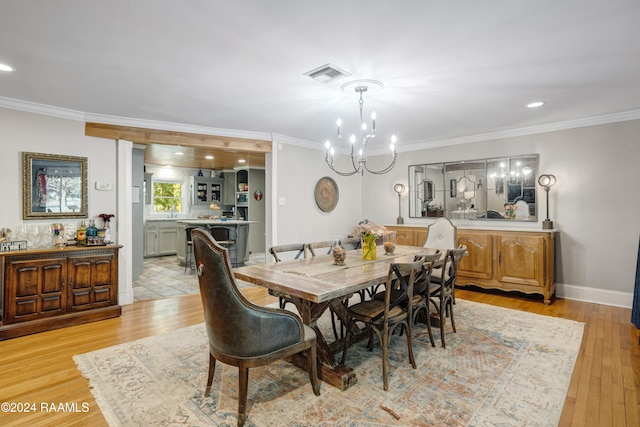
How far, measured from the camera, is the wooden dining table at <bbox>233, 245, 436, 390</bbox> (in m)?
2.12

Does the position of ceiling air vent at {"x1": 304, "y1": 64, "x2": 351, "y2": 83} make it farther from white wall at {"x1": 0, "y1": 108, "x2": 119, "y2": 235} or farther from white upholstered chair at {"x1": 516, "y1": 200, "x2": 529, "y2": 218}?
white upholstered chair at {"x1": 516, "y1": 200, "x2": 529, "y2": 218}

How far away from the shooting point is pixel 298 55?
244 centimetres

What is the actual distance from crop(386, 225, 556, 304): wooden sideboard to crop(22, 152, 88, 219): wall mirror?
197 inches

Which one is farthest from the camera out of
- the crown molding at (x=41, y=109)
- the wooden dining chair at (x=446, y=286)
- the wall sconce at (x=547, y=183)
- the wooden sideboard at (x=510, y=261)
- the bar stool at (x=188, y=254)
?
the bar stool at (x=188, y=254)

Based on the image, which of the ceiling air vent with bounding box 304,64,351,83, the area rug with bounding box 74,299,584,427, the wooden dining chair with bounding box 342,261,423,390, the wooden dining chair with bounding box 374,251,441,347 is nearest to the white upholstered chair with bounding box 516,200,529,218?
the area rug with bounding box 74,299,584,427

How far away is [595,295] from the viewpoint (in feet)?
14.0

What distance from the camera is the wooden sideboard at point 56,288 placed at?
3170 mm

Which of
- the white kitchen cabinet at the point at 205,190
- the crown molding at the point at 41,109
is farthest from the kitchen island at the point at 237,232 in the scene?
the crown molding at the point at 41,109

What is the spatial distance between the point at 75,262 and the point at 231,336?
8.69ft

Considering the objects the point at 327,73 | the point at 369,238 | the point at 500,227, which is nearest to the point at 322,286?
the point at 369,238

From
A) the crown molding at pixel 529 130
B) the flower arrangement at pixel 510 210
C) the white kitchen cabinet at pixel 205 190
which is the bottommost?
the flower arrangement at pixel 510 210

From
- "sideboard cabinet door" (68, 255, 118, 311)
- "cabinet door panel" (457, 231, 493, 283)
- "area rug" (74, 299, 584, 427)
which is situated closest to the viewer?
"area rug" (74, 299, 584, 427)

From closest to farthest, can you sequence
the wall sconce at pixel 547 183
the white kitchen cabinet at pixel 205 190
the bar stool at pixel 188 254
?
the wall sconce at pixel 547 183
the bar stool at pixel 188 254
the white kitchen cabinet at pixel 205 190

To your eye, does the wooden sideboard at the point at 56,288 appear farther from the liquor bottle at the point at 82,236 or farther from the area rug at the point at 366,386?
the area rug at the point at 366,386
